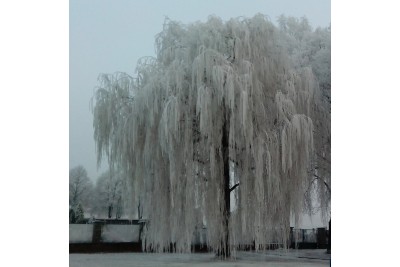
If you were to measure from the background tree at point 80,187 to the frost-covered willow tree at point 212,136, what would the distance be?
0.86 feet

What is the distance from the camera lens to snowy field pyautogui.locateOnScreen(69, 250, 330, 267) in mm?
5562

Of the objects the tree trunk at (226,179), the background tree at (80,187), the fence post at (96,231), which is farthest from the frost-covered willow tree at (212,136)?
the fence post at (96,231)

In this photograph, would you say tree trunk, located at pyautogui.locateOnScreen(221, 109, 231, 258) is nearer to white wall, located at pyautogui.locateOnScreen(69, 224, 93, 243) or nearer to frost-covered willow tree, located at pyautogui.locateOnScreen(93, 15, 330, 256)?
frost-covered willow tree, located at pyautogui.locateOnScreen(93, 15, 330, 256)

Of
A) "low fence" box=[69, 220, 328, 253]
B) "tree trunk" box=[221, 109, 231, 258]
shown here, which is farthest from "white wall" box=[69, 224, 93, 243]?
"tree trunk" box=[221, 109, 231, 258]

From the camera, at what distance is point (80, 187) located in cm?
555

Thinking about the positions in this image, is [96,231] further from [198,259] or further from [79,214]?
[198,259]

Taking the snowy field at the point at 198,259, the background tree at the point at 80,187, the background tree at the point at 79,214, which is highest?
the background tree at the point at 80,187

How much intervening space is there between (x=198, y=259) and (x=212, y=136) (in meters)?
1.09

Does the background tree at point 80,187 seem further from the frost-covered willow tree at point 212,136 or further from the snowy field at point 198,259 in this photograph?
the snowy field at point 198,259

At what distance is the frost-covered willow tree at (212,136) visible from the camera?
5.51 metres

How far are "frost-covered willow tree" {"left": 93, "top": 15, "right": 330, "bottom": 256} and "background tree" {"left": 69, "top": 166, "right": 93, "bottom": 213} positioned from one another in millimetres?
263
